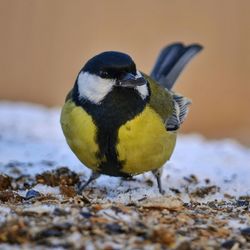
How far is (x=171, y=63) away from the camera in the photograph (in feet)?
20.6

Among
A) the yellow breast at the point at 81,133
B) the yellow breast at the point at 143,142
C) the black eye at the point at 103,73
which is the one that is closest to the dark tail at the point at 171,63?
the yellow breast at the point at 143,142

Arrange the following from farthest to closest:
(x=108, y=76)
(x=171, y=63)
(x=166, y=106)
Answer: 1. (x=171, y=63)
2. (x=166, y=106)
3. (x=108, y=76)

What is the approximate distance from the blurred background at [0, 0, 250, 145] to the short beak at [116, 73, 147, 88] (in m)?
5.99

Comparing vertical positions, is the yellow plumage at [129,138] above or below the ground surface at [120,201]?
above

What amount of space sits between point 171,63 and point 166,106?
1.51 m

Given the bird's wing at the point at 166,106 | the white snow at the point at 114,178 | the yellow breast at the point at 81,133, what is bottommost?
the white snow at the point at 114,178

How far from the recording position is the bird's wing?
4625 millimetres

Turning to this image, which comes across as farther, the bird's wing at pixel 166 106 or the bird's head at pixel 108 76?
the bird's wing at pixel 166 106

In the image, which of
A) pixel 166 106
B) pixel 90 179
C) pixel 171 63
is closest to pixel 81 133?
pixel 90 179

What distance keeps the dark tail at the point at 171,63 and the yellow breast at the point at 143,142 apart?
1469mm

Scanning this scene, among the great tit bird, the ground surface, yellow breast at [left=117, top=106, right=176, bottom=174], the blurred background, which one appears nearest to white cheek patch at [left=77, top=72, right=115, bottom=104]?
the great tit bird

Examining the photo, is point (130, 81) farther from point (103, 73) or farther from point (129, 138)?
point (129, 138)

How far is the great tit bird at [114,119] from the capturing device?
4180mm

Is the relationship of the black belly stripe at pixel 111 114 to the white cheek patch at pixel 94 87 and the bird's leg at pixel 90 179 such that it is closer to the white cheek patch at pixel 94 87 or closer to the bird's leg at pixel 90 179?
the white cheek patch at pixel 94 87
